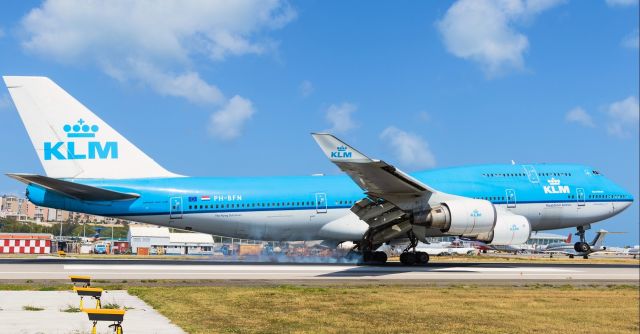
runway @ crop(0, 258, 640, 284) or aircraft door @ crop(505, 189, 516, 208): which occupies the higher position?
aircraft door @ crop(505, 189, 516, 208)

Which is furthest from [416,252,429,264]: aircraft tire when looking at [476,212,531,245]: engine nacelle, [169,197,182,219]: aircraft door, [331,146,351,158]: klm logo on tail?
[169,197,182,219]: aircraft door

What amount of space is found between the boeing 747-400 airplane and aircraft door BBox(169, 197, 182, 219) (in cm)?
5

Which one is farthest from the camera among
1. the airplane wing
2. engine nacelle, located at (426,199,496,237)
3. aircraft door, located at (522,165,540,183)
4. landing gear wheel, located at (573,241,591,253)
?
landing gear wheel, located at (573,241,591,253)

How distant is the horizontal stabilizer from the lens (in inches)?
1086

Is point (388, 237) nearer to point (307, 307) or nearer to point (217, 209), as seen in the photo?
point (217, 209)

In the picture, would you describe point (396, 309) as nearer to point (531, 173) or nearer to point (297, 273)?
point (297, 273)

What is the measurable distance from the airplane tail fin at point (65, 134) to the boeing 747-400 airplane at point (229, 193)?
5cm

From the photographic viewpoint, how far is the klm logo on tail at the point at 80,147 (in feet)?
101

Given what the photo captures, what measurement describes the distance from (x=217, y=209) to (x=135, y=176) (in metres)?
4.48

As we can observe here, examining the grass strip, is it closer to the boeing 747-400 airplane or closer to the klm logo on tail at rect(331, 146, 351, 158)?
the klm logo on tail at rect(331, 146, 351, 158)

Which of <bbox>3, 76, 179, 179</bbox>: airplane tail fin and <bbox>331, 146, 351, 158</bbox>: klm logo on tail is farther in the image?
<bbox>3, 76, 179, 179</bbox>: airplane tail fin

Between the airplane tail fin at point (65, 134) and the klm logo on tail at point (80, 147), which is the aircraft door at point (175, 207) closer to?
the airplane tail fin at point (65, 134)

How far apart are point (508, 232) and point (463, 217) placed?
278 centimetres

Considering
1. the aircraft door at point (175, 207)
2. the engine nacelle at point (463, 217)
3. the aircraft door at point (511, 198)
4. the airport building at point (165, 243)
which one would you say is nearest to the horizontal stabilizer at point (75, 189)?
the aircraft door at point (175, 207)
